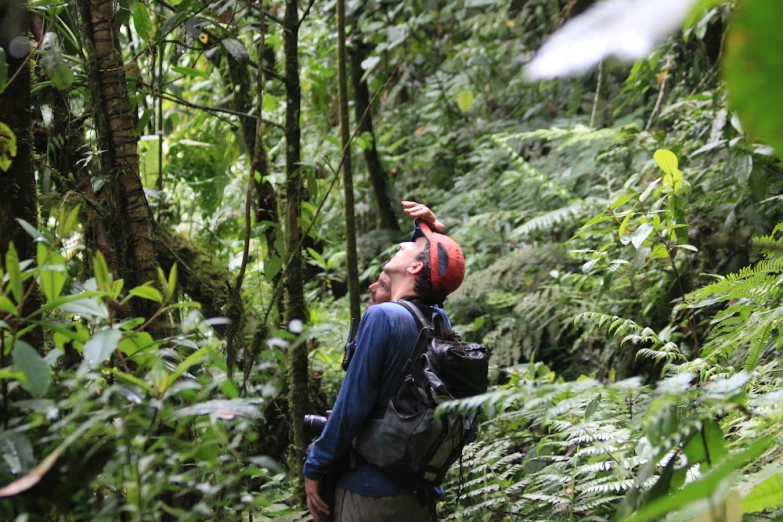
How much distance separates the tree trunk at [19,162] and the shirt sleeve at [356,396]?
3.45 feet

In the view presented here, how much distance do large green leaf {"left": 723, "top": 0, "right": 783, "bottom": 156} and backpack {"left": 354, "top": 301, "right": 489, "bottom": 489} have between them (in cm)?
164

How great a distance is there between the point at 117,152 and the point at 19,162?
0.53m

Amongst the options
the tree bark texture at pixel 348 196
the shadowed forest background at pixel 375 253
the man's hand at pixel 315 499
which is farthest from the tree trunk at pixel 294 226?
the man's hand at pixel 315 499

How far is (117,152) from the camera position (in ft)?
6.59

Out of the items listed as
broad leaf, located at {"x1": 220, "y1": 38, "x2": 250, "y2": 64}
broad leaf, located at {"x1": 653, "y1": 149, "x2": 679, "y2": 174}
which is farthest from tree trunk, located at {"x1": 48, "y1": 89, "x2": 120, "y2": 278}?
broad leaf, located at {"x1": 653, "y1": 149, "x2": 679, "y2": 174}

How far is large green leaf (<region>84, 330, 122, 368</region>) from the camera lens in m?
0.97

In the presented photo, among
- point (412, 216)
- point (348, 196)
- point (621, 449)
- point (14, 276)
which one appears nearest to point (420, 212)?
point (412, 216)

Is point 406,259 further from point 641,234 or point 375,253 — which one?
point 375,253

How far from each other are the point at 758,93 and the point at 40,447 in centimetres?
108

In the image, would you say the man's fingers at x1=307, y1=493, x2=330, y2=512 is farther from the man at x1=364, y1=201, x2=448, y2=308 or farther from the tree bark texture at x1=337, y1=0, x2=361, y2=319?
the tree bark texture at x1=337, y1=0, x2=361, y2=319

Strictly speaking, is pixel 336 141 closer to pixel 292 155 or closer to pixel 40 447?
pixel 292 155

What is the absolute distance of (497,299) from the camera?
4.90m

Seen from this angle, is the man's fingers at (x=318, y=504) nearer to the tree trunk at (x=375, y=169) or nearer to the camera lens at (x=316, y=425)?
the camera lens at (x=316, y=425)

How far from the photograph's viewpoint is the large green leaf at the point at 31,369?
925 mm
